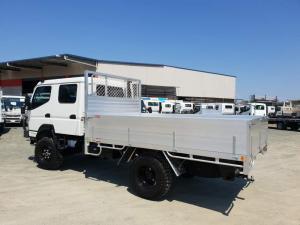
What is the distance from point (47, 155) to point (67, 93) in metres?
1.86

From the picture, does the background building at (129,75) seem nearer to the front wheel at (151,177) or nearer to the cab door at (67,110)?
the cab door at (67,110)

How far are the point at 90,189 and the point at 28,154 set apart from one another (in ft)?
18.0

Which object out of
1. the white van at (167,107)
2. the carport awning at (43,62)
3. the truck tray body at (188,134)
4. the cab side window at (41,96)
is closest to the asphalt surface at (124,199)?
the truck tray body at (188,134)

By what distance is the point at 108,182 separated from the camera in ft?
25.7

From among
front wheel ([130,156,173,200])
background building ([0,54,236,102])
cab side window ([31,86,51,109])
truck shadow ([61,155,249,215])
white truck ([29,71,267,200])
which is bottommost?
truck shadow ([61,155,249,215])

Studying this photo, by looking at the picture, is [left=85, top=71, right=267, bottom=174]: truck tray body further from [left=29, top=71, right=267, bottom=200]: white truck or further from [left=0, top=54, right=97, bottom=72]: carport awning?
[left=0, top=54, right=97, bottom=72]: carport awning

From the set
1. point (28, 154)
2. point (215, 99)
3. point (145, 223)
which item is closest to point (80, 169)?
point (28, 154)

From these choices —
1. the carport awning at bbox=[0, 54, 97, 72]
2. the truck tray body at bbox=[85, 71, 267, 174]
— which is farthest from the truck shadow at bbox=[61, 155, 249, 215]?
the carport awning at bbox=[0, 54, 97, 72]

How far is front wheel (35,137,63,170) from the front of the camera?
342 inches

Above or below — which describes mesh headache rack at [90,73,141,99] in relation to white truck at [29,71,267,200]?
above

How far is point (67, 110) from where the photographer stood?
27.5 ft

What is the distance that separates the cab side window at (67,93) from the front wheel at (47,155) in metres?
1.18

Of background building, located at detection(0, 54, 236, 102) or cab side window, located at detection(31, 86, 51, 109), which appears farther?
background building, located at detection(0, 54, 236, 102)

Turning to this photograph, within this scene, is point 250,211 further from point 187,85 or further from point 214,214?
point 187,85
